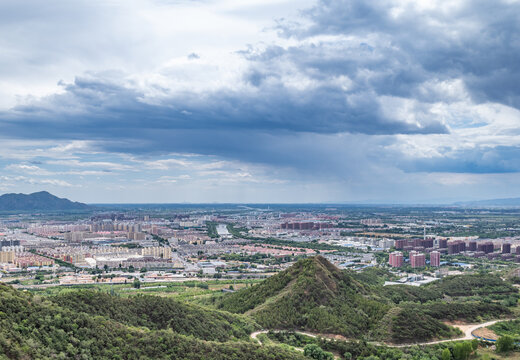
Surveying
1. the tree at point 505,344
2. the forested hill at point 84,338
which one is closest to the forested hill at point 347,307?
the tree at point 505,344

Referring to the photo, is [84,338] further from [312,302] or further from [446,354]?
[446,354]

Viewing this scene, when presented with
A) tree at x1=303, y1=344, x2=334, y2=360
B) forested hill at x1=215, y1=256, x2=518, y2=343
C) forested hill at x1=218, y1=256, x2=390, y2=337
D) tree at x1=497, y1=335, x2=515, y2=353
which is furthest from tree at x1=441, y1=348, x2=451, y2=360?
tree at x1=303, y1=344, x2=334, y2=360

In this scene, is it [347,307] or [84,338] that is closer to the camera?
[84,338]

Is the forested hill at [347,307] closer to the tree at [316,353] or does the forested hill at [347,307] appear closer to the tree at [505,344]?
the tree at [505,344]

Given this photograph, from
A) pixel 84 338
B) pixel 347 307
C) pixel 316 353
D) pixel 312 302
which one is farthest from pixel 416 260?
pixel 84 338

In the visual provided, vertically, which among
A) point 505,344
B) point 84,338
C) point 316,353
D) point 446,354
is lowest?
point 446,354

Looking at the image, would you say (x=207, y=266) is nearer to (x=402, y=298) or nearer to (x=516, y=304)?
(x=402, y=298)

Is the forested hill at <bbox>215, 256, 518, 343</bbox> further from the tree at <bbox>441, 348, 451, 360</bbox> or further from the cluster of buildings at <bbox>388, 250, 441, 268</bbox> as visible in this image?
the cluster of buildings at <bbox>388, 250, 441, 268</bbox>
